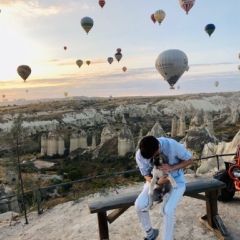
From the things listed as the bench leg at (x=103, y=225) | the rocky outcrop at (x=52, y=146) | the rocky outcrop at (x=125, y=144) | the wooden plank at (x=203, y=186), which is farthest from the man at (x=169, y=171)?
the rocky outcrop at (x=52, y=146)

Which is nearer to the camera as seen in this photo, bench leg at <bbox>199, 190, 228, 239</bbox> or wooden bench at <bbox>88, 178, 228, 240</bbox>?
wooden bench at <bbox>88, 178, 228, 240</bbox>

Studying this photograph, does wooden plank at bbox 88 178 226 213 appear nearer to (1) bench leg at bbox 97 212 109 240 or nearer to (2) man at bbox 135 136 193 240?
(1) bench leg at bbox 97 212 109 240

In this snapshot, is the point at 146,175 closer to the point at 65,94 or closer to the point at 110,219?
the point at 110,219

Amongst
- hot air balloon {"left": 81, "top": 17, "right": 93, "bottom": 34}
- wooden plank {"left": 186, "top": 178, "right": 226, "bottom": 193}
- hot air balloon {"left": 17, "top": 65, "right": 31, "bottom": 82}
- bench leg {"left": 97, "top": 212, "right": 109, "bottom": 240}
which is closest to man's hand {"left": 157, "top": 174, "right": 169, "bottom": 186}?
wooden plank {"left": 186, "top": 178, "right": 226, "bottom": 193}

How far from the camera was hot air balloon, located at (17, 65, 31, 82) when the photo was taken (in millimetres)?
39438

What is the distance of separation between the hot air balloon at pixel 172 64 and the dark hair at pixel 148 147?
23.8 meters

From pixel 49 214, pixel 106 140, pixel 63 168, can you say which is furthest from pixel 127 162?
pixel 49 214

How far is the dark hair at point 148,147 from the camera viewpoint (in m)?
4.22

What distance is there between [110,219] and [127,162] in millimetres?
40327

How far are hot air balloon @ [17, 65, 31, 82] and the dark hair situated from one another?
3768cm

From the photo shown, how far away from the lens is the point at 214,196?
5746 millimetres

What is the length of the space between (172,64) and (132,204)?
76.5ft

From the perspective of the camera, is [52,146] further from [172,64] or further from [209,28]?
[172,64]

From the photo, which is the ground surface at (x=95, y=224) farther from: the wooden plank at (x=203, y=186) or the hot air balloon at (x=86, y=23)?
the hot air balloon at (x=86, y=23)
